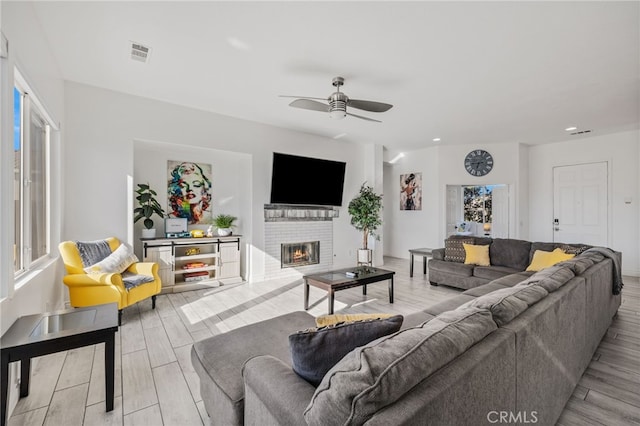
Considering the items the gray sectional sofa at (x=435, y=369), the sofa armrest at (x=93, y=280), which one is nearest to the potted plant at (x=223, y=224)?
the sofa armrest at (x=93, y=280)

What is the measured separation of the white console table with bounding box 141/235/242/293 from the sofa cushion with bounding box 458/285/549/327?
4083 mm

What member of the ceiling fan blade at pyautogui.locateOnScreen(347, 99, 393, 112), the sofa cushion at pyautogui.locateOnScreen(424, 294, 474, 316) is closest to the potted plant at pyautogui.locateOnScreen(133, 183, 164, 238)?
the ceiling fan blade at pyautogui.locateOnScreen(347, 99, 393, 112)

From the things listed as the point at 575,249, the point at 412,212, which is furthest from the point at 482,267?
the point at 412,212

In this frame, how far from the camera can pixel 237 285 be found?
4863mm

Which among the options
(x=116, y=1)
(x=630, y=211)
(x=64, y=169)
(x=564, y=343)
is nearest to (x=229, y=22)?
(x=116, y=1)

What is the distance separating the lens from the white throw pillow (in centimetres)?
313

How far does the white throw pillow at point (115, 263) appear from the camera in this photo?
3.13 metres

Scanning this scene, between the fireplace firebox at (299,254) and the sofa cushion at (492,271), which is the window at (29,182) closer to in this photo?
the fireplace firebox at (299,254)

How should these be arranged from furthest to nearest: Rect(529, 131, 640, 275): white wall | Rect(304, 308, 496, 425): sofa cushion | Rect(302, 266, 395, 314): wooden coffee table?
Rect(529, 131, 640, 275): white wall → Rect(302, 266, 395, 314): wooden coffee table → Rect(304, 308, 496, 425): sofa cushion

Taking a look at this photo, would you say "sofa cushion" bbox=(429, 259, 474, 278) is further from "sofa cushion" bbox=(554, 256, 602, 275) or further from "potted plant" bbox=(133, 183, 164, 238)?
"potted plant" bbox=(133, 183, 164, 238)

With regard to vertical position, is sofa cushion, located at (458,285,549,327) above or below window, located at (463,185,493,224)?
below

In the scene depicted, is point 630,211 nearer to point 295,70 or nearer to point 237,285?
point 295,70

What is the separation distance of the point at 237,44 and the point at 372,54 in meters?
1.28

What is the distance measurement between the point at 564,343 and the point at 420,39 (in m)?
2.51
